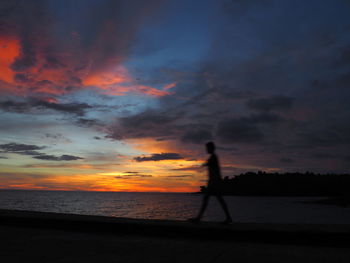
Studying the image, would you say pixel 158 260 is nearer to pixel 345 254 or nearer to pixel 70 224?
pixel 345 254

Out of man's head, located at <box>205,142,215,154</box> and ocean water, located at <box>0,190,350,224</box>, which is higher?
man's head, located at <box>205,142,215,154</box>

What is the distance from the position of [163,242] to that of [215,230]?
3.64 ft

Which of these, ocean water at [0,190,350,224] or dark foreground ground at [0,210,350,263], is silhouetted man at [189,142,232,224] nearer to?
dark foreground ground at [0,210,350,263]

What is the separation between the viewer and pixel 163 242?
5156 mm

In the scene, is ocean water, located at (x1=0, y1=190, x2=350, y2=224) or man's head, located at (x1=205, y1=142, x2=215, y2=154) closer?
man's head, located at (x1=205, y1=142, x2=215, y2=154)

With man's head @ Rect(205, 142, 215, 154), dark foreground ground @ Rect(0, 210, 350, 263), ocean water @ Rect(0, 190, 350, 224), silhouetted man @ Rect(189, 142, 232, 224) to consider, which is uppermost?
man's head @ Rect(205, 142, 215, 154)

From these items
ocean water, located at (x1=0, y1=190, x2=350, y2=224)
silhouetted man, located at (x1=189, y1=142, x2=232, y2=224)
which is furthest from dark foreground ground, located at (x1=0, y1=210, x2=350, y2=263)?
ocean water, located at (x1=0, y1=190, x2=350, y2=224)

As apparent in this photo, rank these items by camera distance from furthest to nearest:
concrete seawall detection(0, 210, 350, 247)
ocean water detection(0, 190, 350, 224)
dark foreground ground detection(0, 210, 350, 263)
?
ocean water detection(0, 190, 350, 224) → concrete seawall detection(0, 210, 350, 247) → dark foreground ground detection(0, 210, 350, 263)

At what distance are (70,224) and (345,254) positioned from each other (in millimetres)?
5841

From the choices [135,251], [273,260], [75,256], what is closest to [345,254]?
[273,260]

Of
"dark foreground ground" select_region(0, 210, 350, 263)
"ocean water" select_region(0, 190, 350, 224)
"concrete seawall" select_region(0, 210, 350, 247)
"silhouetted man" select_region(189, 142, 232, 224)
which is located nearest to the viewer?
"dark foreground ground" select_region(0, 210, 350, 263)

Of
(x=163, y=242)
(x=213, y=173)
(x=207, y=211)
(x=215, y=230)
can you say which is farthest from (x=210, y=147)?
(x=207, y=211)

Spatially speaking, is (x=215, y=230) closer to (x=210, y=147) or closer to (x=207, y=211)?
(x=210, y=147)

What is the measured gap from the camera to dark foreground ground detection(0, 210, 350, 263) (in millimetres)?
3951
